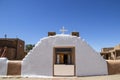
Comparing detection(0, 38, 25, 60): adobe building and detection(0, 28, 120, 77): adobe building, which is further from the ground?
detection(0, 38, 25, 60): adobe building

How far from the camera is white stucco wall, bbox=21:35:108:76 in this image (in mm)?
13328

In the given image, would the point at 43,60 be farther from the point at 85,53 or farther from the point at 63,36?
the point at 85,53

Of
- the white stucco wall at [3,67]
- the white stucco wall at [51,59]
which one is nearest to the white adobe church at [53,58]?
the white stucco wall at [51,59]

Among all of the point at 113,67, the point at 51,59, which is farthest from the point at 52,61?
the point at 113,67

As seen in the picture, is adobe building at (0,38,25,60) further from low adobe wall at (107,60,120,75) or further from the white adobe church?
low adobe wall at (107,60,120,75)

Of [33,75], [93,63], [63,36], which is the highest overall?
[63,36]

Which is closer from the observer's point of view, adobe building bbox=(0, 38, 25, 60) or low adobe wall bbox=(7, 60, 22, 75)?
low adobe wall bbox=(7, 60, 22, 75)

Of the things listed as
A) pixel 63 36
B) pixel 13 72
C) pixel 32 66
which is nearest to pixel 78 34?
pixel 63 36

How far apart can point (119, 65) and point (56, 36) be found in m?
6.02

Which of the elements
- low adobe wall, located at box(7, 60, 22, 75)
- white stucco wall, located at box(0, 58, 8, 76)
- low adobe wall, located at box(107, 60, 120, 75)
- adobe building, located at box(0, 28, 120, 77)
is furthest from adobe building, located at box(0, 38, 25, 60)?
low adobe wall, located at box(107, 60, 120, 75)

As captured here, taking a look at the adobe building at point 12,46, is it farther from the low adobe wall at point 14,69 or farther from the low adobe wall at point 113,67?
the low adobe wall at point 113,67

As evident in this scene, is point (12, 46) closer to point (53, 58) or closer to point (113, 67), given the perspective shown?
point (53, 58)

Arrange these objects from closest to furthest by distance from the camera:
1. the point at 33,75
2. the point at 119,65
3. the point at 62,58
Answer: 1. the point at 33,75
2. the point at 119,65
3. the point at 62,58

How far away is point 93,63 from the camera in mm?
13734
